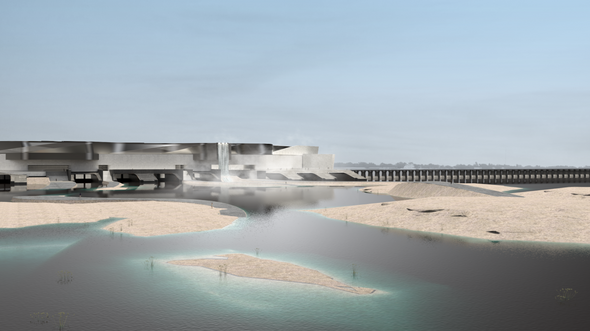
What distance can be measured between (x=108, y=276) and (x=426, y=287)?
7639 millimetres

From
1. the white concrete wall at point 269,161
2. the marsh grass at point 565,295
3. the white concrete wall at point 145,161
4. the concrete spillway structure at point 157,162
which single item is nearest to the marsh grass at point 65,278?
the marsh grass at point 565,295

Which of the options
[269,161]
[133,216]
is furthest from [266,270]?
[269,161]

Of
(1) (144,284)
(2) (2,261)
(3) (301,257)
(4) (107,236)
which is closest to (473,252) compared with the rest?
(3) (301,257)

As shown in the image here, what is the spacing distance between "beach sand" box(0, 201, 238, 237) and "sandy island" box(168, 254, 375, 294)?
5.32 meters

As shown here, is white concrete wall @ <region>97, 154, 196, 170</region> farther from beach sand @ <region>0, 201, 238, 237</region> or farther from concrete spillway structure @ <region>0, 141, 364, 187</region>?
beach sand @ <region>0, 201, 238, 237</region>

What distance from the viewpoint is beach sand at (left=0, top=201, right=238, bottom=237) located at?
55.6 ft

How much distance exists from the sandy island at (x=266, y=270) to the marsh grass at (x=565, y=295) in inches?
151

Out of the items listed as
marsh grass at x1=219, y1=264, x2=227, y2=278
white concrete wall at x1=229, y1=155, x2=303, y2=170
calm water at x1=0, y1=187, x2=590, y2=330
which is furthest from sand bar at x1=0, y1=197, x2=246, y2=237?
white concrete wall at x1=229, y1=155, x2=303, y2=170

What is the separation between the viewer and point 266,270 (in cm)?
1037

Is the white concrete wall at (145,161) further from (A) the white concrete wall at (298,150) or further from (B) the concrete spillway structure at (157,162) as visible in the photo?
(A) the white concrete wall at (298,150)

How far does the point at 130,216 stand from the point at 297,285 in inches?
535

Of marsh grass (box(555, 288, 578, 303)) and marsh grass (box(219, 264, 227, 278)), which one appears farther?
marsh grass (box(219, 264, 227, 278))

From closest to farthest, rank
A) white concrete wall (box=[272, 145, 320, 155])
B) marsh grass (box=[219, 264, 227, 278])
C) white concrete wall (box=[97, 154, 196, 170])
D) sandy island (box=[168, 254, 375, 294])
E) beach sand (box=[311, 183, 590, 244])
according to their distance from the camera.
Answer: sandy island (box=[168, 254, 375, 294]), marsh grass (box=[219, 264, 227, 278]), beach sand (box=[311, 183, 590, 244]), white concrete wall (box=[97, 154, 196, 170]), white concrete wall (box=[272, 145, 320, 155])

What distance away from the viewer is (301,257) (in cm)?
1204
